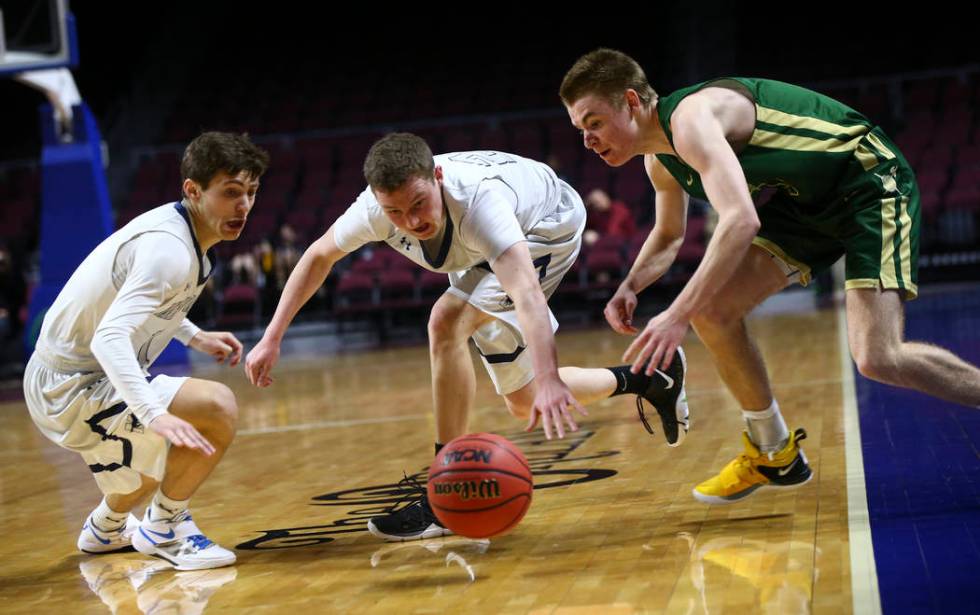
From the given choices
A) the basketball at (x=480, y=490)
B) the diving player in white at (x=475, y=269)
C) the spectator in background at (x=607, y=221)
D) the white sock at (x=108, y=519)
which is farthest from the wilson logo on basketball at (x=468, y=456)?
the spectator in background at (x=607, y=221)

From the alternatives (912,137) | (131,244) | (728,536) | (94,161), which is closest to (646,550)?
(728,536)

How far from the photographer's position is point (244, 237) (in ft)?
50.3

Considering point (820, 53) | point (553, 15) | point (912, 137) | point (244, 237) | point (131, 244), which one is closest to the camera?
point (131, 244)

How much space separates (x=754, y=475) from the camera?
11.8 feet

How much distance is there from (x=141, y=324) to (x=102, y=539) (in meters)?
0.91

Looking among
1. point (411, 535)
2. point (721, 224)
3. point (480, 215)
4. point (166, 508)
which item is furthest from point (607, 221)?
point (721, 224)

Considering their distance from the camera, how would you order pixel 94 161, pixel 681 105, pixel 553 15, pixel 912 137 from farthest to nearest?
pixel 553 15, pixel 912 137, pixel 94 161, pixel 681 105

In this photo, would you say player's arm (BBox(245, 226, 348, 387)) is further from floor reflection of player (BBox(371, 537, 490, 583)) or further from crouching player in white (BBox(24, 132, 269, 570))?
floor reflection of player (BBox(371, 537, 490, 583))

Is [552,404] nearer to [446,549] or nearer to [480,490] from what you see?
[480,490]

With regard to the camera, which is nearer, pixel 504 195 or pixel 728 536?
pixel 728 536

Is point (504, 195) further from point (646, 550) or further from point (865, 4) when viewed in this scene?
point (865, 4)

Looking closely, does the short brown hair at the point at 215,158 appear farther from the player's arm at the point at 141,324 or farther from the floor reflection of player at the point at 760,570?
the floor reflection of player at the point at 760,570

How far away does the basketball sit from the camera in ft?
10.1

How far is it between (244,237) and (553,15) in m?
7.73
